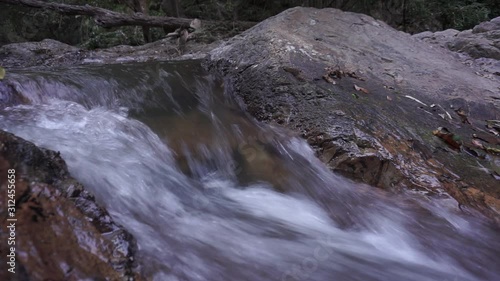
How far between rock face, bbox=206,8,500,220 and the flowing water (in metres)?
0.20

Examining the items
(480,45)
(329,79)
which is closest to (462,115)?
(329,79)

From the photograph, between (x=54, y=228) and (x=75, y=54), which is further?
(x=75, y=54)

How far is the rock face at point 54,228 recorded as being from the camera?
1520mm

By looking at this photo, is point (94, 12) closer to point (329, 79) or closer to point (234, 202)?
point (329, 79)

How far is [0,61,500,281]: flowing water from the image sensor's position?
2186 mm

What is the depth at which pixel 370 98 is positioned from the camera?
3943 mm

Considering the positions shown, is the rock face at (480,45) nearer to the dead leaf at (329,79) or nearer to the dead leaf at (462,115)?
the dead leaf at (462,115)

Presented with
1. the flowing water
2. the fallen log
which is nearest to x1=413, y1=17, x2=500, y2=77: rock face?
the flowing water

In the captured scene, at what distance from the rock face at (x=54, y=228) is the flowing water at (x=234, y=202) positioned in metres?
0.20

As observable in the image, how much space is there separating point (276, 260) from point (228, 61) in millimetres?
3228

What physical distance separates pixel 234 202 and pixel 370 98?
6.41 ft

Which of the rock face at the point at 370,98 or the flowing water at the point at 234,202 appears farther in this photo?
the rock face at the point at 370,98

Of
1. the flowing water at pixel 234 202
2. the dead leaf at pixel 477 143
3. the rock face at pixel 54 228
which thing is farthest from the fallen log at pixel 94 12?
the dead leaf at pixel 477 143

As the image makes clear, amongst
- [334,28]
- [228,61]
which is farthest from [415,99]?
[228,61]
